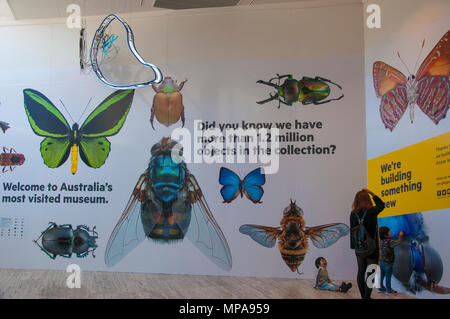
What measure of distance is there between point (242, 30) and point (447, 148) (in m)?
3.94

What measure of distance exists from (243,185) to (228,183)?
0.24 meters

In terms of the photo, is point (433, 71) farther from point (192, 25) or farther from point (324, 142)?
point (192, 25)

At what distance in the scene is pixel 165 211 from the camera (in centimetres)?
794

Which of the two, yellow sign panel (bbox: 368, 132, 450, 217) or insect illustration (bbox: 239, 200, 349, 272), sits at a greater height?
yellow sign panel (bbox: 368, 132, 450, 217)

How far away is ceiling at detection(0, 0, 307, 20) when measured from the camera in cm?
786

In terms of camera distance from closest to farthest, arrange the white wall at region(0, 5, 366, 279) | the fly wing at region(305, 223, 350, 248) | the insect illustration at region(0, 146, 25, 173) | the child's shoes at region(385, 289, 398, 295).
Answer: the child's shoes at region(385, 289, 398, 295) → the fly wing at region(305, 223, 350, 248) → the white wall at region(0, 5, 366, 279) → the insect illustration at region(0, 146, 25, 173)

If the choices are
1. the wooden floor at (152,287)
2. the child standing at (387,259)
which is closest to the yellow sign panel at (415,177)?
the child standing at (387,259)

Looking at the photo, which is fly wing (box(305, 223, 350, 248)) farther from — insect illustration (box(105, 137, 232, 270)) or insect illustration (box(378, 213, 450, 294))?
insect illustration (box(105, 137, 232, 270))

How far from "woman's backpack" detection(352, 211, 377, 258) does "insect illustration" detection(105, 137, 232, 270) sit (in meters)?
3.17

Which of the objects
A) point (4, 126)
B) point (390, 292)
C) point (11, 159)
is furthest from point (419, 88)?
point (4, 126)

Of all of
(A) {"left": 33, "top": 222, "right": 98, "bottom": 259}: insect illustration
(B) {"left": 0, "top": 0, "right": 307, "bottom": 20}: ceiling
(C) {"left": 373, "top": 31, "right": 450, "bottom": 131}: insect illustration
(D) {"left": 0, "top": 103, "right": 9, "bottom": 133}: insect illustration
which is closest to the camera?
(C) {"left": 373, "top": 31, "right": 450, "bottom": 131}: insect illustration

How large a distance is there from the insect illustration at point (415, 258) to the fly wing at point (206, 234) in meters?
2.53

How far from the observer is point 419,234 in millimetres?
5703

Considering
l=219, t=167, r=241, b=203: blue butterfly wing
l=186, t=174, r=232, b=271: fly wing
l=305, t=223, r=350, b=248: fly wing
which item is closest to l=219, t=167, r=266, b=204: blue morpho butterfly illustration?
l=219, t=167, r=241, b=203: blue butterfly wing
